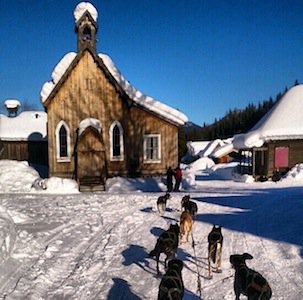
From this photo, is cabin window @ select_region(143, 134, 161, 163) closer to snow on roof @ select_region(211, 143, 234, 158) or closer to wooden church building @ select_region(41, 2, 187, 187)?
wooden church building @ select_region(41, 2, 187, 187)

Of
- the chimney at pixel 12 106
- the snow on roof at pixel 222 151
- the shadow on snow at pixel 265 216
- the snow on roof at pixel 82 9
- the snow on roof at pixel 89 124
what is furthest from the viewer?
the snow on roof at pixel 222 151

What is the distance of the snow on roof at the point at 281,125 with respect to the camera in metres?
27.8

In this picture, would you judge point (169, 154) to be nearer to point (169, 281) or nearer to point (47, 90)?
point (47, 90)

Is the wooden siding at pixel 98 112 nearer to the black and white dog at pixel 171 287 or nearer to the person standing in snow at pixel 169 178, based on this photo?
the person standing in snow at pixel 169 178

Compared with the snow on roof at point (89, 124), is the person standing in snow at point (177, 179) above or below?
below

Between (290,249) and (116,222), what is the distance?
5.83m

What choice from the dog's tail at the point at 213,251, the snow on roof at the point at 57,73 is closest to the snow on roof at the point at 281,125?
the snow on roof at the point at 57,73

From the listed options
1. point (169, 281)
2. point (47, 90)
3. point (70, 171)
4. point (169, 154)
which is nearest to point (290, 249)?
point (169, 281)

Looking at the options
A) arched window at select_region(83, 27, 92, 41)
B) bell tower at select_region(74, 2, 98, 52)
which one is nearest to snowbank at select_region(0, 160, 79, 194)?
bell tower at select_region(74, 2, 98, 52)

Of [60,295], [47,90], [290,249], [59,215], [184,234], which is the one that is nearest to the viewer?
[60,295]

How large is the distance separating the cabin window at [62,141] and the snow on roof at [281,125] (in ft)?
43.8

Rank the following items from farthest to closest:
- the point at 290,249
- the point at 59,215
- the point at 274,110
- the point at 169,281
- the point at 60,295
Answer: the point at 274,110 → the point at 59,215 → the point at 290,249 → the point at 60,295 → the point at 169,281

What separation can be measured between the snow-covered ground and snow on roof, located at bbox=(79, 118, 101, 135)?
233 inches

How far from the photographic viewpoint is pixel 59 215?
550 inches
